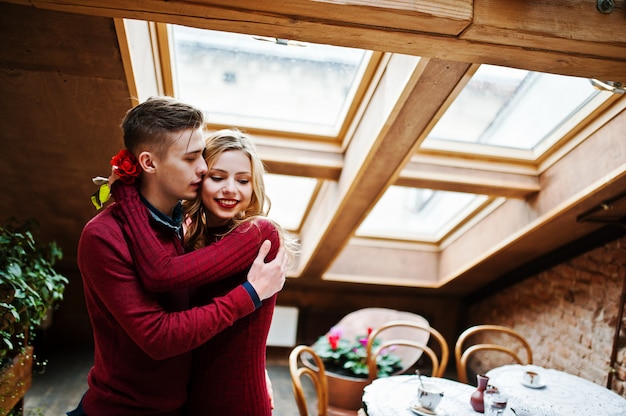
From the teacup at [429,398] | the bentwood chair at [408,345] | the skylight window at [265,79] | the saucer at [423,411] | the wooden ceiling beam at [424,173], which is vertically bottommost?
the saucer at [423,411]

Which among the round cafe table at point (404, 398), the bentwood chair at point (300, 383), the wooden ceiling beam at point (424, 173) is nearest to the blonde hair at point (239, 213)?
the bentwood chair at point (300, 383)

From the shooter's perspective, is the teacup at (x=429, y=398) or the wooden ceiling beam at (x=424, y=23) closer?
the wooden ceiling beam at (x=424, y=23)

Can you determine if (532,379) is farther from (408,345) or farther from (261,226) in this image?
(261,226)

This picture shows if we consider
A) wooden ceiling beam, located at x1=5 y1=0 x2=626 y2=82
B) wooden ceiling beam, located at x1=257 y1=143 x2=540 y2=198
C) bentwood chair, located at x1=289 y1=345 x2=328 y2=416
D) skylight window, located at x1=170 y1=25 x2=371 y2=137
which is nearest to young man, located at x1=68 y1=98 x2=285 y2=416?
wooden ceiling beam, located at x1=5 y1=0 x2=626 y2=82

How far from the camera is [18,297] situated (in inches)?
92.6

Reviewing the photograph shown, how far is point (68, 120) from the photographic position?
2.57 meters

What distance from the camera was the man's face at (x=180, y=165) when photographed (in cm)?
161

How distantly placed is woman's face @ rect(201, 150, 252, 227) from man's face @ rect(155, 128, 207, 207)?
0.08 meters

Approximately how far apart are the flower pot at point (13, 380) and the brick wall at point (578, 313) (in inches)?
135

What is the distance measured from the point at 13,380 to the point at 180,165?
5.82ft

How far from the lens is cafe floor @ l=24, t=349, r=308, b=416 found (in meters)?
3.54

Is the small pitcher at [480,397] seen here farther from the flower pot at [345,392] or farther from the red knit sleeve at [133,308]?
the red knit sleeve at [133,308]

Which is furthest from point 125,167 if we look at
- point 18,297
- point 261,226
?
point 18,297

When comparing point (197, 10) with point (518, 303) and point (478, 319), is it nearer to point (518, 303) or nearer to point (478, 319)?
point (518, 303)
